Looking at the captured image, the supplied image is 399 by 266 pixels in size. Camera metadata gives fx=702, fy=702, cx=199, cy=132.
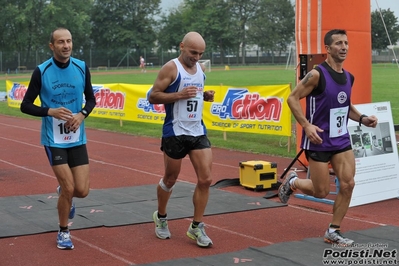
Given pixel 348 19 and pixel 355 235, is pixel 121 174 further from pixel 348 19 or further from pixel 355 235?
pixel 355 235

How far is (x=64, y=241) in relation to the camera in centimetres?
693

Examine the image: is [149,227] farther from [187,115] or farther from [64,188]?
[187,115]

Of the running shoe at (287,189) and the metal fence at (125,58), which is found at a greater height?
the metal fence at (125,58)

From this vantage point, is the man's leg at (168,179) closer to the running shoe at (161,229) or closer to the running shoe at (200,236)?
the running shoe at (161,229)

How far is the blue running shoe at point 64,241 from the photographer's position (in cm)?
692

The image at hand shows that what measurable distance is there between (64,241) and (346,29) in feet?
23.0

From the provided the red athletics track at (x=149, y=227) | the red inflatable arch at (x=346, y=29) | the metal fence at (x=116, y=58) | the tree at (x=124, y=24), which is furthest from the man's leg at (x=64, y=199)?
the tree at (x=124, y=24)

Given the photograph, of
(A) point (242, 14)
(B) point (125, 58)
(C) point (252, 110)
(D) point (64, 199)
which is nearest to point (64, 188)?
(D) point (64, 199)

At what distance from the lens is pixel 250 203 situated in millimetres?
9344

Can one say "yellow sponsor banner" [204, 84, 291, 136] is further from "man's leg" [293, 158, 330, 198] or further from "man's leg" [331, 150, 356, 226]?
"man's leg" [331, 150, 356, 226]

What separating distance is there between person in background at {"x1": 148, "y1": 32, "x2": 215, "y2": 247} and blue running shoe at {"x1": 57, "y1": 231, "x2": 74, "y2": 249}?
121 cm

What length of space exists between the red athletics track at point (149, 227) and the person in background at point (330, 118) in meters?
0.65

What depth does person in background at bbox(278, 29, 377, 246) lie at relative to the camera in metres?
7.11

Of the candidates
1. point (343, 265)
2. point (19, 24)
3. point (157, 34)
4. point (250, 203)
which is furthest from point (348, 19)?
point (157, 34)
